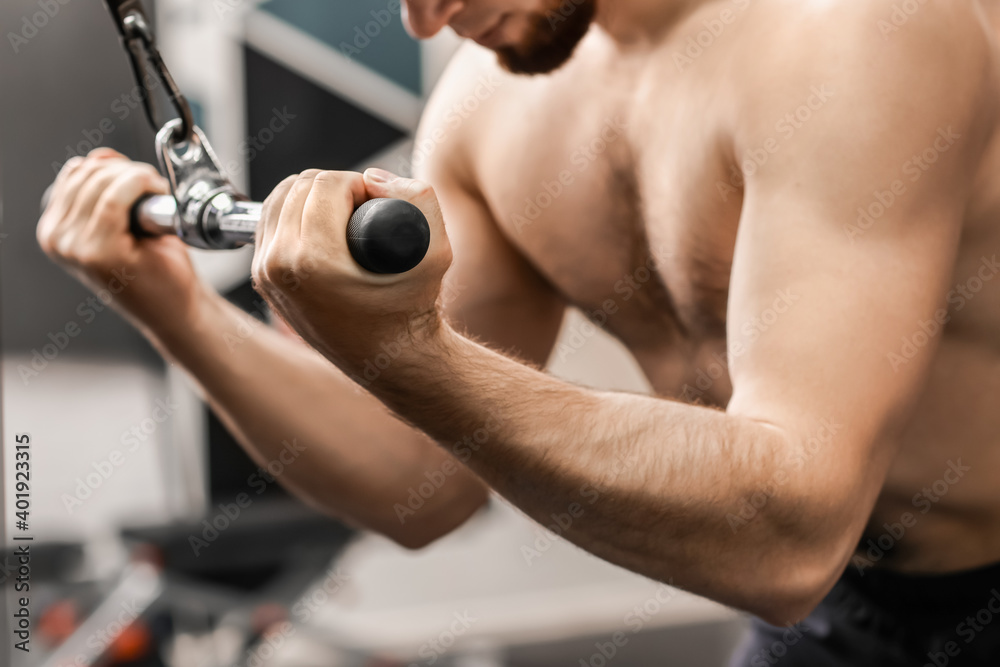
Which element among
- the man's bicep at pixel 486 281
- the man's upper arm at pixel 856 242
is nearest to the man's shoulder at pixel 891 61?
the man's upper arm at pixel 856 242

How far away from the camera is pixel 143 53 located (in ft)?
2.51

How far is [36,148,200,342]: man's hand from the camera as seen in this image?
827 mm

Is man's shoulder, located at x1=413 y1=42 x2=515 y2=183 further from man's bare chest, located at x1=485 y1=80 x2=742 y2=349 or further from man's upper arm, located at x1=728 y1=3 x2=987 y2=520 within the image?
man's upper arm, located at x1=728 y1=3 x2=987 y2=520

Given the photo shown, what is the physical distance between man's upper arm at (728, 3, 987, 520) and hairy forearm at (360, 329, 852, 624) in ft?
0.10

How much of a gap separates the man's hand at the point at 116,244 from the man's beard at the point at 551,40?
1.15ft

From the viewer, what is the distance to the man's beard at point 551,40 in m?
0.83

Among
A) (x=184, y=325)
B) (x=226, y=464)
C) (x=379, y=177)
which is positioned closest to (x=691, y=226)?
(x=379, y=177)

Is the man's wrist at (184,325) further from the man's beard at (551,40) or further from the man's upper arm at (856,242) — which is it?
the man's upper arm at (856,242)

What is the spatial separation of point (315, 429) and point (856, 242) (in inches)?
22.0

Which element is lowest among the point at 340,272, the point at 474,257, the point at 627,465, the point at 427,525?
the point at 427,525

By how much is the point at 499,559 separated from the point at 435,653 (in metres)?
0.39

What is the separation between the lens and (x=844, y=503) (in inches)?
21.3

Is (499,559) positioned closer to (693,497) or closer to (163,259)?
(163,259)

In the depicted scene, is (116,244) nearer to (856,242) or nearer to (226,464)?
(856,242)
